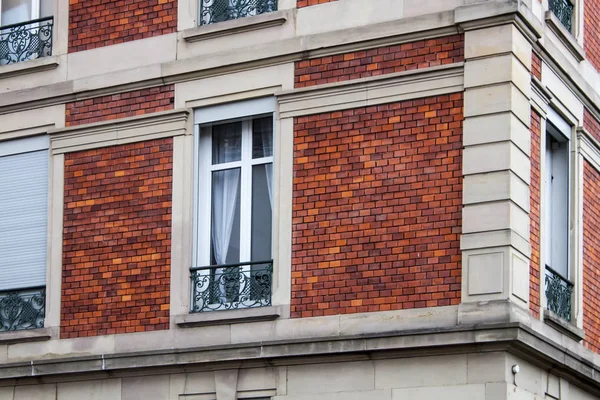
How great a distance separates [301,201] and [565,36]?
3713 mm

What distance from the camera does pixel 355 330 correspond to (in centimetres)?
1733

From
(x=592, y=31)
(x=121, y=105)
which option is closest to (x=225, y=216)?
(x=121, y=105)

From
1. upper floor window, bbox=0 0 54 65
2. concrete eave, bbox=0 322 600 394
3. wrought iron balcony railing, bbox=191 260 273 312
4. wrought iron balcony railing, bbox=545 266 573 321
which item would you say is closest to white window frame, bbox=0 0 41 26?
upper floor window, bbox=0 0 54 65

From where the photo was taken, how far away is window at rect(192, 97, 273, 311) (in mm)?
18328

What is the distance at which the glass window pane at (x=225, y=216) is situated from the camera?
1867 centimetres

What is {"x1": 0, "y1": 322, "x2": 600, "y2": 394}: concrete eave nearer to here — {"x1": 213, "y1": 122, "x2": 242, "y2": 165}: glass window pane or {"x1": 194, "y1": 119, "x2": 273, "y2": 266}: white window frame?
{"x1": 194, "y1": 119, "x2": 273, "y2": 266}: white window frame

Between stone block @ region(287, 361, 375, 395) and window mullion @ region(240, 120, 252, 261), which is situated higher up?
window mullion @ region(240, 120, 252, 261)

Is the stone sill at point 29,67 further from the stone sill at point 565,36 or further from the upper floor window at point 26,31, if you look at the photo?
the stone sill at point 565,36

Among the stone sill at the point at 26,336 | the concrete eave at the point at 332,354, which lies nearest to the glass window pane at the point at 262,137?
the concrete eave at the point at 332,354

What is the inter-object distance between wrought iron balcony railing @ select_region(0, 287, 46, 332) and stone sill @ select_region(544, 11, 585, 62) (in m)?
6.65

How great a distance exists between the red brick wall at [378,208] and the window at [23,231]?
3.45m

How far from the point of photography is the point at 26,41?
20594mm

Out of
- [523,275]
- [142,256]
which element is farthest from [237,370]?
[523,275]

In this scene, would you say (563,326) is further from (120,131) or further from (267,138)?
(120,131)
